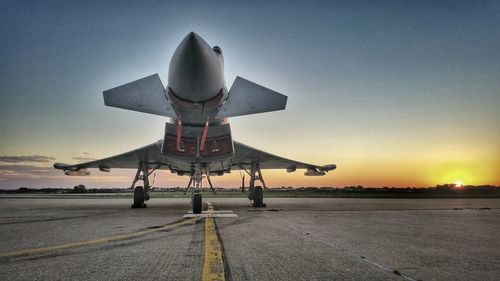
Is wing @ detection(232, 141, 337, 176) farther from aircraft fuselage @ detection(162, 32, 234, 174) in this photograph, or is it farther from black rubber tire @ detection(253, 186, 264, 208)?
aircraft fuselage @ detection(162, 32, 234, 174)

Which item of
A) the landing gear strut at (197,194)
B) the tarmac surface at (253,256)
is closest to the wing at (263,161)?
the landing gear strut at (197,194)

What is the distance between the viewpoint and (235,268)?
2.89m

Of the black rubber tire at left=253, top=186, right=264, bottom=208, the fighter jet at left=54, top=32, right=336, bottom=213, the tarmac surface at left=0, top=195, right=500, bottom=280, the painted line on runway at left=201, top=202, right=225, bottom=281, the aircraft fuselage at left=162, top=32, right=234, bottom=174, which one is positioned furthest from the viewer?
the black rubber tire at left=253, top=186, right=264, bottom=208

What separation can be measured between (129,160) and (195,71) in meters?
9.58

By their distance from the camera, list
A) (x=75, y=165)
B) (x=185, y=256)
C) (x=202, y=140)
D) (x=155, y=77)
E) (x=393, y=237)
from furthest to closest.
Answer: (x=75, y=165), (x=202, y=140), (x=155, y=77), (x=393, y=237), (x=185, y=256)

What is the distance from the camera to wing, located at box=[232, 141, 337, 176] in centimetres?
1258

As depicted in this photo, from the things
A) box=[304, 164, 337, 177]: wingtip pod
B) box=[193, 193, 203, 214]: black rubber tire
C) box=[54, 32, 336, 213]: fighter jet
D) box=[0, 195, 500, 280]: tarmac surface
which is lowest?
box=[0, 195, 500, 280]: tarmac surface

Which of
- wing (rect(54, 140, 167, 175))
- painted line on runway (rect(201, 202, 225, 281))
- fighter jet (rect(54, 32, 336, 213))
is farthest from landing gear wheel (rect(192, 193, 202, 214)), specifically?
painted line on runway (rect(201, 202, 225, 281))

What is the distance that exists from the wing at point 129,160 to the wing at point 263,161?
302 cm

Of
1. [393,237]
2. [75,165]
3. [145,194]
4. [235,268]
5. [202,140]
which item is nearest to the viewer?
[235,268]

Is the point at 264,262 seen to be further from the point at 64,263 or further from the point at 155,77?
the point at 155,77

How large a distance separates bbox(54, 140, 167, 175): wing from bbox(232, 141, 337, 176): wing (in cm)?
302

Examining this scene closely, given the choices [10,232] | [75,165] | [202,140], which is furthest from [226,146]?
[75,165]

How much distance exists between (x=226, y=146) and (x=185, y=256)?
6157 mm
